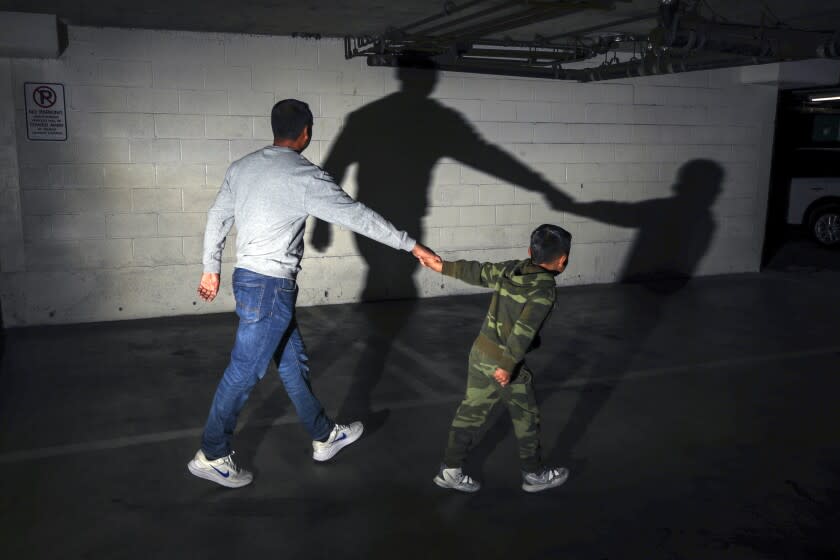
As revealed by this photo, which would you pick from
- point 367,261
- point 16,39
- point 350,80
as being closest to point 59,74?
point 16,39

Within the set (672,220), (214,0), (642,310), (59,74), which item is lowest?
(642,310)

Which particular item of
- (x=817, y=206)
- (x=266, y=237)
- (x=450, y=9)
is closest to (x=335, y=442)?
(x=266, y=237)

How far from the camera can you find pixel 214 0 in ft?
17.5

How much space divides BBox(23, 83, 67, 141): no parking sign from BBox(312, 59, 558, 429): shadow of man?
2389 millimetres

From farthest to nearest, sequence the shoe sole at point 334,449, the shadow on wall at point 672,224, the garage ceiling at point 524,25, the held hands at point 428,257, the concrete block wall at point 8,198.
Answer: the shadow on wall at point 672,224
the concrete block wall at point 8,198
the garage ceiling at point 524,25
the shoe sole at point 334,449
the held hands at point 428,257

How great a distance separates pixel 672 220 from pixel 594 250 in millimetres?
1213

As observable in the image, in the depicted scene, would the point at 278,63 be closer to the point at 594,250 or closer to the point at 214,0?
the point at 214,0

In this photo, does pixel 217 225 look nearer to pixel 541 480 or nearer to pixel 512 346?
pixel 512 346

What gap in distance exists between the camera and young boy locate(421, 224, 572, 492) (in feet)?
9.85

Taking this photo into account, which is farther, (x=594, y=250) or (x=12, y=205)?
(x=594, y=250)

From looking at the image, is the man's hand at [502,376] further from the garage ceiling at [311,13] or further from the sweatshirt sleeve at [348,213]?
the garage ceiling at [311,13]

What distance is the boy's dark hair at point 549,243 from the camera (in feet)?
9.89

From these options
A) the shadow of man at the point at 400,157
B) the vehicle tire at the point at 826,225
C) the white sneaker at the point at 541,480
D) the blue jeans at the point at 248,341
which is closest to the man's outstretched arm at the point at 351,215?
the blue jeans at the point at 248,341

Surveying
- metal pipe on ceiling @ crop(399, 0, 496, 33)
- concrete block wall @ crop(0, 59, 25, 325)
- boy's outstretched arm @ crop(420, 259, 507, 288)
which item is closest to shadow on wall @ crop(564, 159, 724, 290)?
metal pipe on ceiling @ crop(399, 0, 496, 33)
